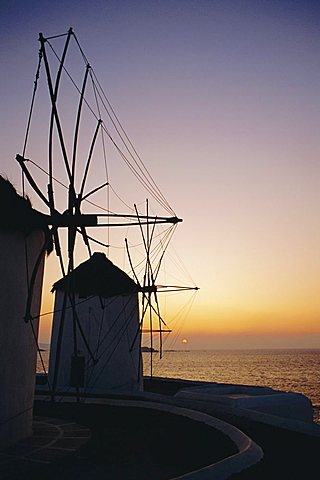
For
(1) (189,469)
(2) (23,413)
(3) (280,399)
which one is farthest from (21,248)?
(3) (280,399)

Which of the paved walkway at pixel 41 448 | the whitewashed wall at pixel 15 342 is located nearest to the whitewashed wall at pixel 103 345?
the paved walkway at pixel 41 448

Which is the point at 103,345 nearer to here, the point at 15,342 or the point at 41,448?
the point at 15,342

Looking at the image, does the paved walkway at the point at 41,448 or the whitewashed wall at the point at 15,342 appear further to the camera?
the whitewashed wall at the point at 15,342

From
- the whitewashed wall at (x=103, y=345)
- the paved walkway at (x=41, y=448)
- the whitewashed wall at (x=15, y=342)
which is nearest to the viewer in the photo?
the paved walkway at (x=41, y=448)

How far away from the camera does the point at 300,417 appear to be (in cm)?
2094

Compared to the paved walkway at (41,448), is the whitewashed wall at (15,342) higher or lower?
higher

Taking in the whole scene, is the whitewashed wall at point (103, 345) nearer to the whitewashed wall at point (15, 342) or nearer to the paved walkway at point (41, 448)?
the paved walkway at point (41, 448)

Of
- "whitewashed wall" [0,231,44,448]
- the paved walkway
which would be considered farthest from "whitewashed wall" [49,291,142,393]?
"whitewashed wall" [0,231,44,448]

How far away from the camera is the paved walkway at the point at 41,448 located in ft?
32.9

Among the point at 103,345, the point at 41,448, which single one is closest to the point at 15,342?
the point at 41,448

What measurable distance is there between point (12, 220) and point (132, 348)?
17.1m

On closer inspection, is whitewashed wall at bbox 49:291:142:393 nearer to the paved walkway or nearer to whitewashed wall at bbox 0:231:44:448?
the paved walkway

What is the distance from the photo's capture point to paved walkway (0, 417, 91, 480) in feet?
32.9

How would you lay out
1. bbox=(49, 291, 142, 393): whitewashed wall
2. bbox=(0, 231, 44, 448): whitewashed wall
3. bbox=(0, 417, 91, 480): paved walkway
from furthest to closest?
bbox=(49, 291, 142, 393): whitewashed wall → bbox=(0, 231, 44, 448): whitewashed wall → bbox=(0, 417, 91, 480): paved walkway
